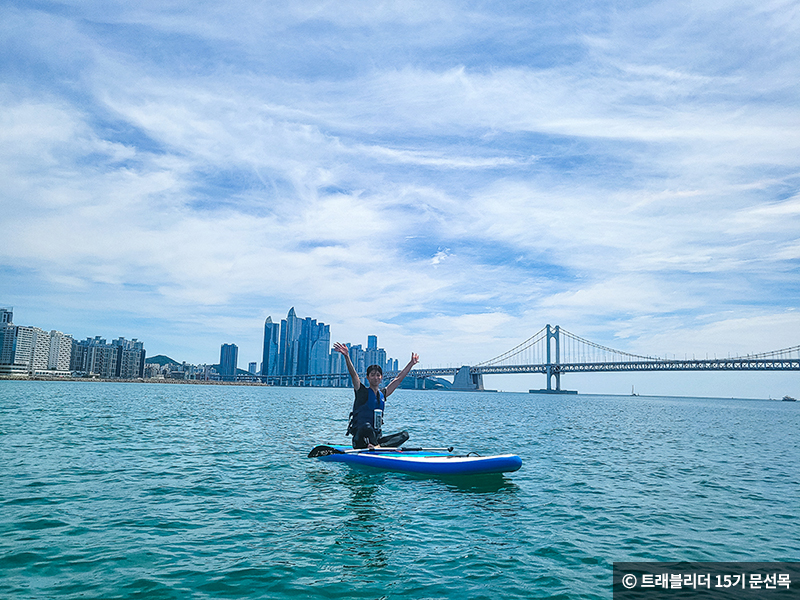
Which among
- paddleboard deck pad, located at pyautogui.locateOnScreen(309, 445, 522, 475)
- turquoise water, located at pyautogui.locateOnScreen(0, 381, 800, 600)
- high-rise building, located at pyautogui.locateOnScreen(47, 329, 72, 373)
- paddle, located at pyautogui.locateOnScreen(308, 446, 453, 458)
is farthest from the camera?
high-rise building, located at pyautogui.locateOnScreen(47, 329, 72, 373)

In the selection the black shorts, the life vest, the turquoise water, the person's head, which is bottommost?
the turquoise water

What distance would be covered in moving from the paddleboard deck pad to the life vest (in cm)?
82

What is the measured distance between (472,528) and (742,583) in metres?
4.23

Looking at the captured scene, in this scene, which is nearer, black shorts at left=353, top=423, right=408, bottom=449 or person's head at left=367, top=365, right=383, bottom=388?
person's head at left=367, top=365, right=383, bottom=388

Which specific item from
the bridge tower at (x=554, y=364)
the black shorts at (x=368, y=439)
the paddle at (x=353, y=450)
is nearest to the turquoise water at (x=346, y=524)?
the paddle at (x=353, y=450)

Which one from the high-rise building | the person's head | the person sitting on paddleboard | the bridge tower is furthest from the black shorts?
the high-rise building

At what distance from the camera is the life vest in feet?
47.7

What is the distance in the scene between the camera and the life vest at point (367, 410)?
1453cm

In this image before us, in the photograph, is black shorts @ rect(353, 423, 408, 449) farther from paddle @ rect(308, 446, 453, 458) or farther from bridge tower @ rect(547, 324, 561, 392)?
bridge tower @ rect(547, 324, 561, 392)

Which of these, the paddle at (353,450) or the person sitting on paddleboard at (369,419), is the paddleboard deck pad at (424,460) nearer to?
the paddle at (353,450)

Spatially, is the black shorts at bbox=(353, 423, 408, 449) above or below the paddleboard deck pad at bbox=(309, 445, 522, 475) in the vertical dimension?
above

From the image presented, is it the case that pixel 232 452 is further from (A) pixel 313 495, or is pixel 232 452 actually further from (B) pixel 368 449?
(A) pixel 313 495

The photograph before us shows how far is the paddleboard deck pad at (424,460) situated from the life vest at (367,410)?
0.82 m

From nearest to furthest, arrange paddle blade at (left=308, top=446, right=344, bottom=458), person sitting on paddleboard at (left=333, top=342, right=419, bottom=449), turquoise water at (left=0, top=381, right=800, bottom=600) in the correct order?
1. turquoise water at (left=0, top=381, right=800, bottom=600)
2. person sitting on paddleboard at (left=333, top=342, right=419, bottom=449)
3. paddle blade at (left=308, top=446, right=344, bottom=458)
